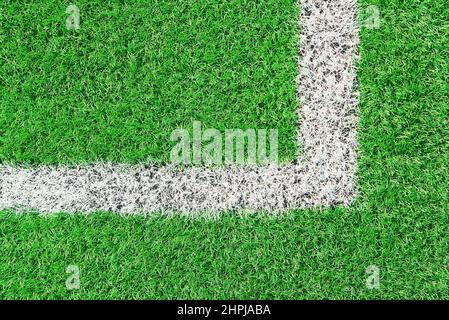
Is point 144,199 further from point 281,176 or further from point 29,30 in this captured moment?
point 29,30

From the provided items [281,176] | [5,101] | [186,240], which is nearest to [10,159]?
[5,101]

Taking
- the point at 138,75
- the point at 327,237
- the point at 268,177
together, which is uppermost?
the point at 138,75

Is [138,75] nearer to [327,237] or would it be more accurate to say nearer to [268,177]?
[268,177]

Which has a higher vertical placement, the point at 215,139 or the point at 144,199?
the point at 215,139

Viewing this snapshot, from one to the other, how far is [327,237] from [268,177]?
0.48 m

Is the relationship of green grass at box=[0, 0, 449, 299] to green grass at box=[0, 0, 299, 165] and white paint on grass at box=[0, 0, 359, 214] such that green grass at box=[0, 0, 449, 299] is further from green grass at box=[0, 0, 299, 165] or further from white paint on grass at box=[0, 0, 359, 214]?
green grass at box=[0, 0, 299, 165]

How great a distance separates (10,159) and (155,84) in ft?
3.19

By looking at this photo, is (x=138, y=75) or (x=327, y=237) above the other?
(x=138, y=75)

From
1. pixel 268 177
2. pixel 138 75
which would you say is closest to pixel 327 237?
pixel 268 177

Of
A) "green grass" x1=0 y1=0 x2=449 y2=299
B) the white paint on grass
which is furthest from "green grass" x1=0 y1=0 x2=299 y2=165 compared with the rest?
"green grass" x1=0 y1=0 x2=449 y2=299

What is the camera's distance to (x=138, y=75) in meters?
3.01

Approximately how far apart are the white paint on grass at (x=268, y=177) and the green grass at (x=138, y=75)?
3.5 inches

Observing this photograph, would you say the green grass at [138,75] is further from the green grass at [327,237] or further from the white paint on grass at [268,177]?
the green grass at [327,237]
